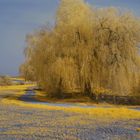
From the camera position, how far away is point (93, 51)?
37750 millimetres

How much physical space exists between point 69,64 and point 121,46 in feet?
16.6

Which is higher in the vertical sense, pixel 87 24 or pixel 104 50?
pixel 87 24

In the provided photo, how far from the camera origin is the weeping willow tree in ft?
121

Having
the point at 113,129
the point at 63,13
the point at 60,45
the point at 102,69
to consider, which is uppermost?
the point at 63,13

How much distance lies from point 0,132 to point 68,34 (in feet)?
74.4

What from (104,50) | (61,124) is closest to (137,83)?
(104,50)

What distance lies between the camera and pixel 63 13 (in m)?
39.2

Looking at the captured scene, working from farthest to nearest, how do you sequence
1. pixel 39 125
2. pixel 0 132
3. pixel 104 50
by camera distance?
pixel 104 50 → pixel 39 125 → pixel 0 132

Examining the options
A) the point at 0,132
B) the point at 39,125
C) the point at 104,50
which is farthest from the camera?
the point at 104,50

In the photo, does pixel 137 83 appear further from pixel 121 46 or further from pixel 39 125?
pixel 39 125

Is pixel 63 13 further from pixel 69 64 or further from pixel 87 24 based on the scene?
pixel 69 64

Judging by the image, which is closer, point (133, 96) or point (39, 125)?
point (39, 125)

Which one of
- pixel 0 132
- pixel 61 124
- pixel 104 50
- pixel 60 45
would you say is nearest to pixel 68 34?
pixel 60 45

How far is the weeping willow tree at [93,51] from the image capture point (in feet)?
121
